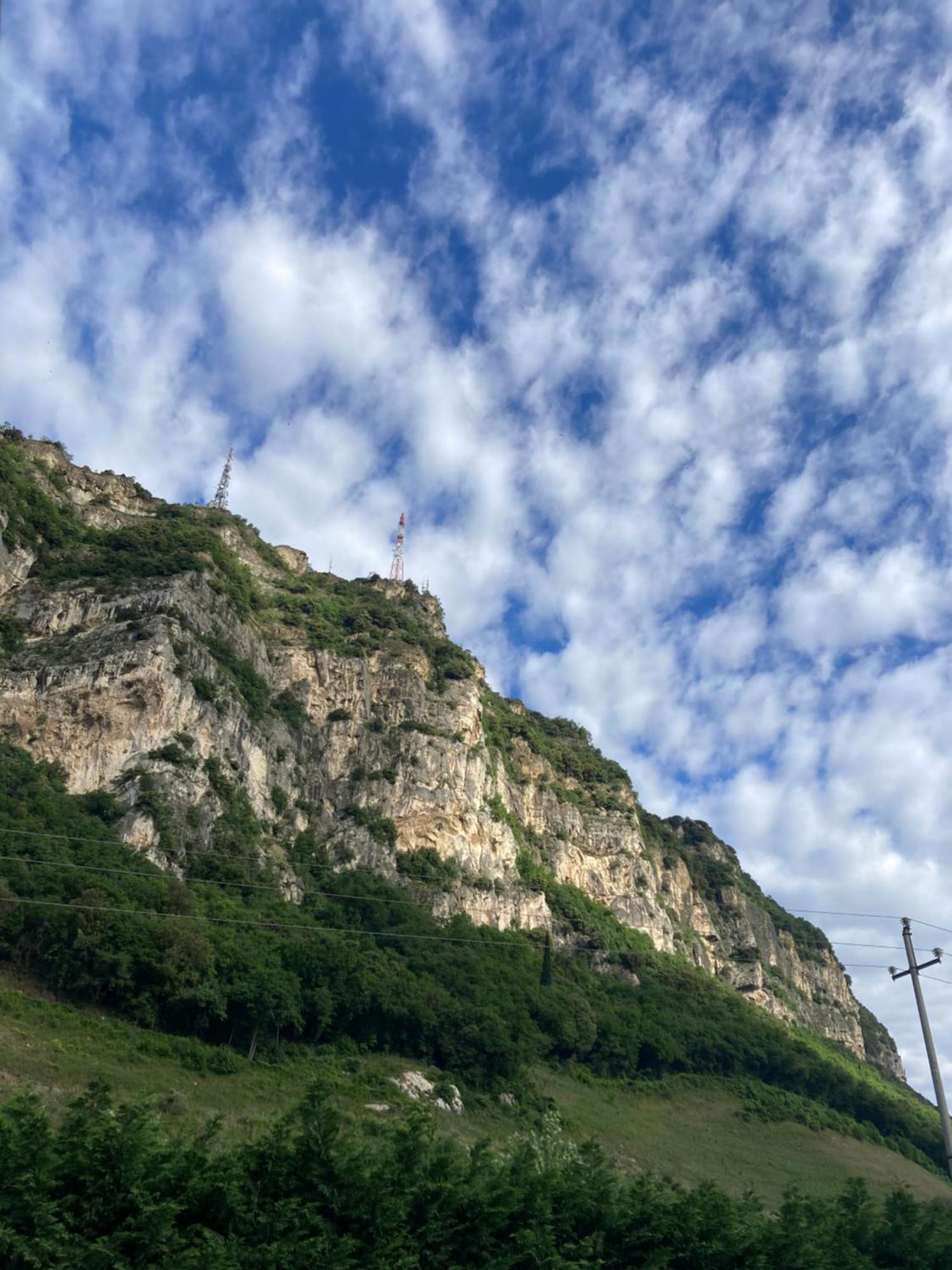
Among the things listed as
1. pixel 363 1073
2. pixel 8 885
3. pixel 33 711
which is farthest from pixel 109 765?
pixel 363 1073

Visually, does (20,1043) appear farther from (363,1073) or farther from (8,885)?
(363,1073)

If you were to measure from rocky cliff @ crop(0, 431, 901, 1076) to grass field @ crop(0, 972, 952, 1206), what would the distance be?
64.2 feet

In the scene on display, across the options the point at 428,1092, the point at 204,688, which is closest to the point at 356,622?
the point at 204,688

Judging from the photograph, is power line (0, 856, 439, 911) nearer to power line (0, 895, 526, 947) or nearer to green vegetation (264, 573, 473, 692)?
power line (0, 895, 526, 947)

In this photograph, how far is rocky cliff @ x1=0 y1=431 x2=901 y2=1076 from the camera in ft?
215

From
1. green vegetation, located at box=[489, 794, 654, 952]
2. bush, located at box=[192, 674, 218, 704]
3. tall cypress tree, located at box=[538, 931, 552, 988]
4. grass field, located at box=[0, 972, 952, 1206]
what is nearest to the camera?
grass field, located at box=[0, 972, 952, 1206]

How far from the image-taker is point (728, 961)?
4700 inches

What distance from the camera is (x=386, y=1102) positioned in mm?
44156

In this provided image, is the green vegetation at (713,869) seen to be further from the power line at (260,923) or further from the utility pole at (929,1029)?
the utility pole at (929,1029)

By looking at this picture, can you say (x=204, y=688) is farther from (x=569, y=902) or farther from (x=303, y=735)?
(x=569, y=902)

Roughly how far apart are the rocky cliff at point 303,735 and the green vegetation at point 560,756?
400 mm

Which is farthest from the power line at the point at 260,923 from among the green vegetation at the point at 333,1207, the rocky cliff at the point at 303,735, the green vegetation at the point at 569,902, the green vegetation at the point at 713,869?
the green vegetation at the point at 713,869

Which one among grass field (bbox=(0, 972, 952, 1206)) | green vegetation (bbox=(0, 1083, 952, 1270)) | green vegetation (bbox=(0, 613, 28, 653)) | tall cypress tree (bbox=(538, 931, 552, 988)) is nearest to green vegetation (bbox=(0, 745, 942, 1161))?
tall cypress tree (bbox=(538, 931, 552, 988))

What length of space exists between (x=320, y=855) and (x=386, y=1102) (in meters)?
35.8
